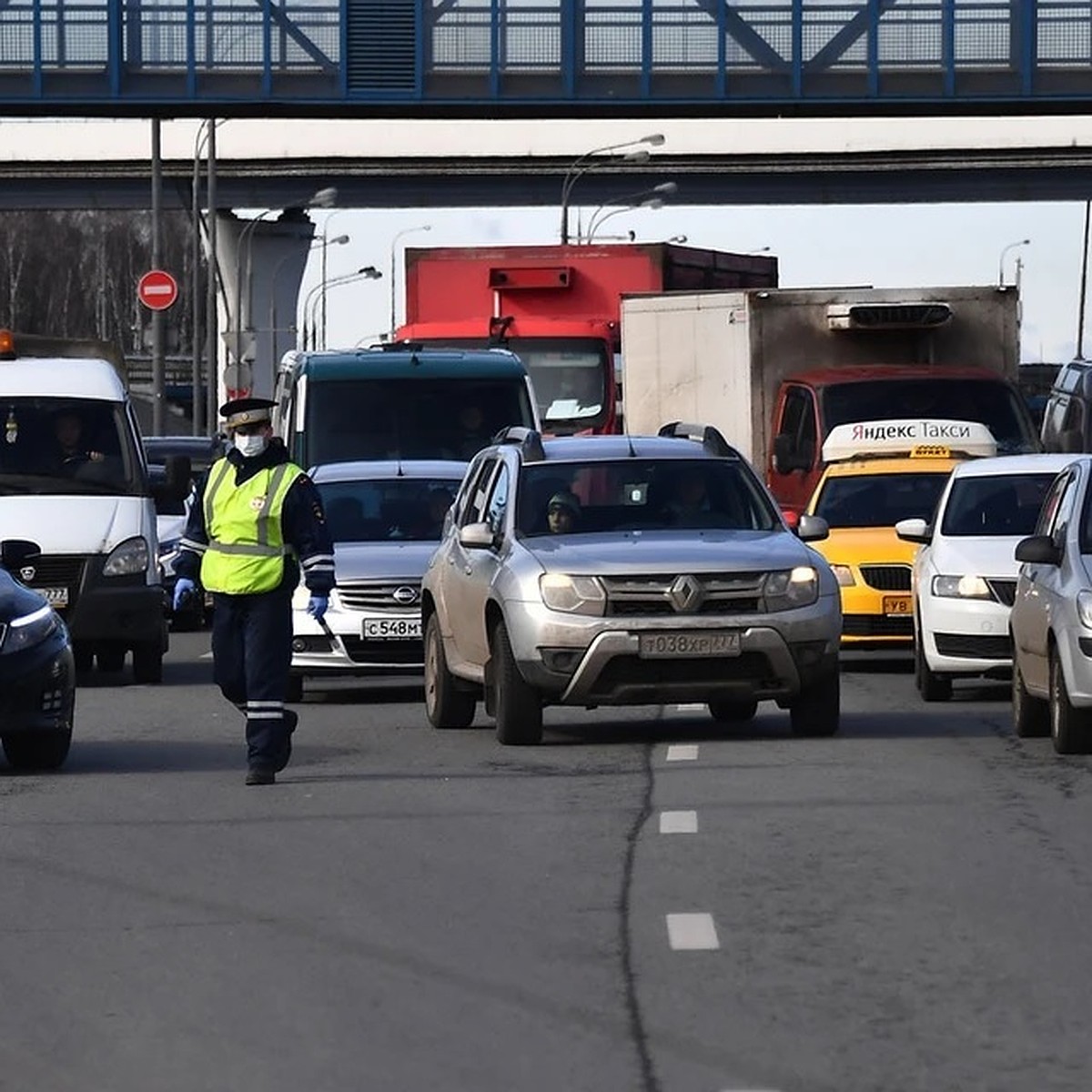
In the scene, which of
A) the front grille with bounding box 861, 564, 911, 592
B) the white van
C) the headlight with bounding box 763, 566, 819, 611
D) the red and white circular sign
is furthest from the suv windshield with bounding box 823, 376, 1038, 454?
the red and white circular sign

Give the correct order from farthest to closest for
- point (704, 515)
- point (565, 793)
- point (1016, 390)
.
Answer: point (1016, 390) → point (704, 515) → point (565, 793)

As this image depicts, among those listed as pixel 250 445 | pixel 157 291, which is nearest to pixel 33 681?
pixel 250 445

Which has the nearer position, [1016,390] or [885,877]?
[885,877]

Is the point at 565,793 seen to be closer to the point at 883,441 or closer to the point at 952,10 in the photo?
the point at 883,441

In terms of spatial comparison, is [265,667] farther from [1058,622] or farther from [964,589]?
[964,589]

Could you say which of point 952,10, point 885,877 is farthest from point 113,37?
point 885,877

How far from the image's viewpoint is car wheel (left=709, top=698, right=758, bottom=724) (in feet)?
58.9

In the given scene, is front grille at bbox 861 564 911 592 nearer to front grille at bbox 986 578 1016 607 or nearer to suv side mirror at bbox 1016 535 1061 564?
front grille at bbox 986 578 1016 607

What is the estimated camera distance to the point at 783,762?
595 inches

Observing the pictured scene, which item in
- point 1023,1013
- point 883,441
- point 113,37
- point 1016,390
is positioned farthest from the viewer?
point 113,37

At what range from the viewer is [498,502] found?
1759cm

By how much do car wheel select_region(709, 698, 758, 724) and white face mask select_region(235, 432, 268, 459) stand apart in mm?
4075

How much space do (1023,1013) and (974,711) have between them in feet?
36.5

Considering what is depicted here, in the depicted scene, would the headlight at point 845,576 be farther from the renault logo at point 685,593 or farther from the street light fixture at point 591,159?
the street light fixture at point 591,159
